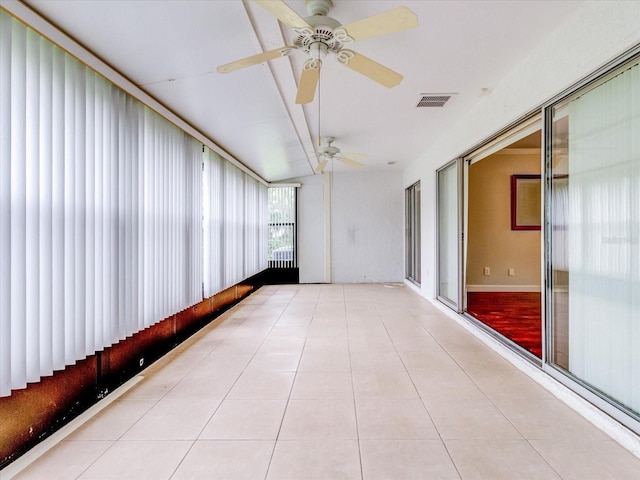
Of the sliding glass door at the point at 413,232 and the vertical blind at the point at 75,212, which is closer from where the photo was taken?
the vertical blind at the point at 75,212

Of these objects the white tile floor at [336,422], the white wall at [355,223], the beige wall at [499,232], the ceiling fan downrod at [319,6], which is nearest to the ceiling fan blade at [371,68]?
the ceiling fan downrod at [319,6]

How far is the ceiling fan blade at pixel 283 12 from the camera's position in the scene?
1.65 m

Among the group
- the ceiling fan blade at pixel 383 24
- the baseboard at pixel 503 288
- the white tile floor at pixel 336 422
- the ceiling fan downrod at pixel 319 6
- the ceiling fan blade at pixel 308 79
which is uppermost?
the ceiling fan downrod at pixel 319 6

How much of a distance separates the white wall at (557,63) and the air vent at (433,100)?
415 millimetres

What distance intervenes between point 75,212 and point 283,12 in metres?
1.77

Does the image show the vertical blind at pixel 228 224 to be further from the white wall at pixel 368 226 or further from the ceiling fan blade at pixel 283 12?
the ceiling fan blade at pixel 283 12

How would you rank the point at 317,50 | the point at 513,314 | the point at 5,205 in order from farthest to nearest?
the point at 513,314 < the point at 317,50 < the point at 5,205

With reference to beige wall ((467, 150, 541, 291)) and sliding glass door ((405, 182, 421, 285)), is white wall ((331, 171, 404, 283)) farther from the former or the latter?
beige wall ((467, 150, 541, 291))

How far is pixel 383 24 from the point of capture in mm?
1838

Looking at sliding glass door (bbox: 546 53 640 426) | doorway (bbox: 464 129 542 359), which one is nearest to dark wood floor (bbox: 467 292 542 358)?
doorway (bbox: 464 129 542 359)

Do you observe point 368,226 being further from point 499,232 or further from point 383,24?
point 383,24

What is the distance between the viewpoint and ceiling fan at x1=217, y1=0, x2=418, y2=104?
1757mm

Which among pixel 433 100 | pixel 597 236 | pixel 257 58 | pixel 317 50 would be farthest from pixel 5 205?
pixel 433 100

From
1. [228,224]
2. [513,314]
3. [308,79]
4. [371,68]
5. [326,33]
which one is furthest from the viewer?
[228,224]
